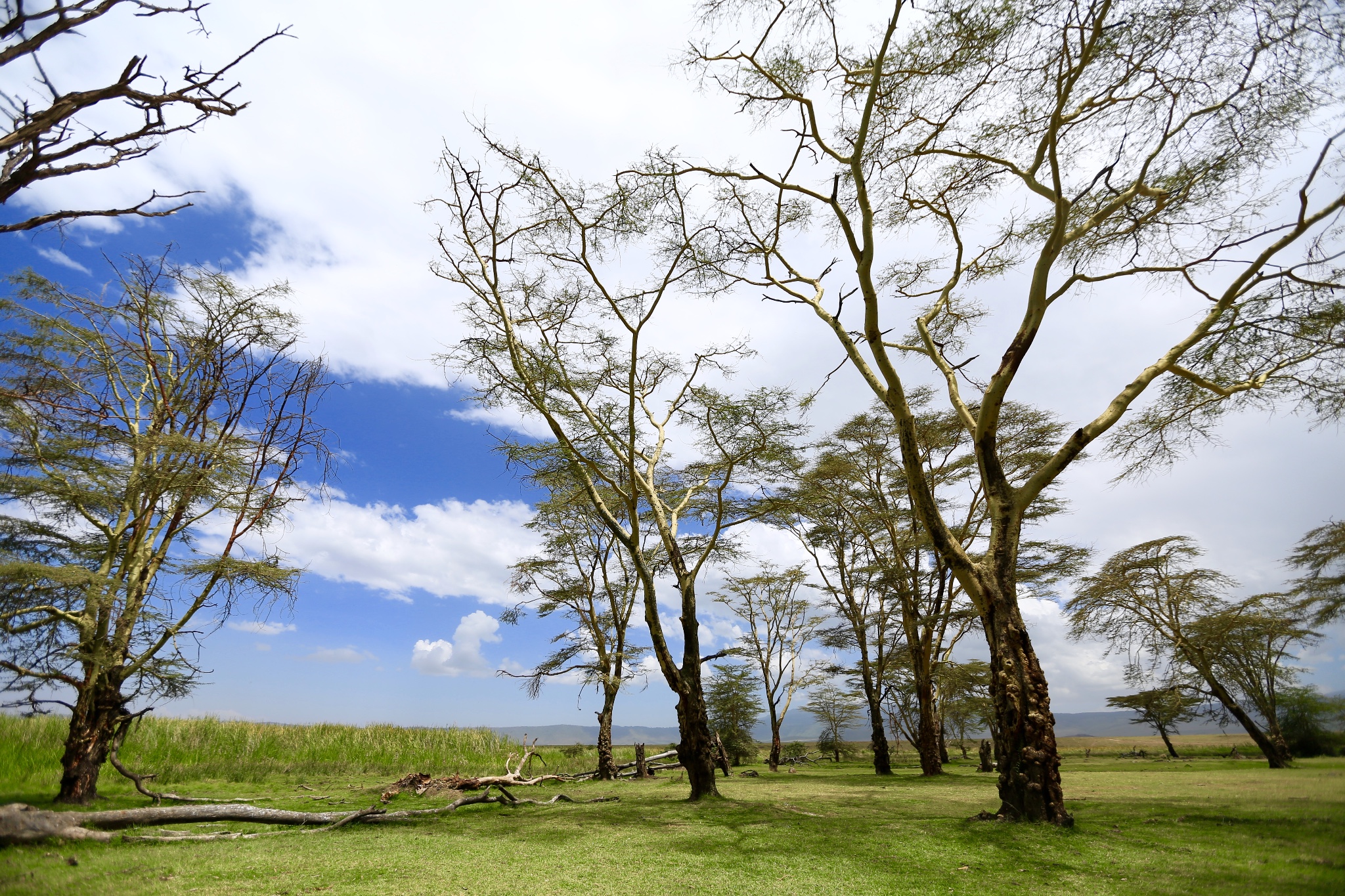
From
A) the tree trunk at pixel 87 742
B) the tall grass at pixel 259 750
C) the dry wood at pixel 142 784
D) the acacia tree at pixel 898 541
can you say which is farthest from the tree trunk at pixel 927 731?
the tree trunk at pixel 87 742

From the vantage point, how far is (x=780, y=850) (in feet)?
13.3

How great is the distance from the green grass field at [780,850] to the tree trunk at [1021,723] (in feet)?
0.97

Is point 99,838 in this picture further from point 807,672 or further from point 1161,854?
point 807,672

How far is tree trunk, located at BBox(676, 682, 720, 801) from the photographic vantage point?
668 centimetres

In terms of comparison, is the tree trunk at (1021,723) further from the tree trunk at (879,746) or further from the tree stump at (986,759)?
the tree stump at (986,759)

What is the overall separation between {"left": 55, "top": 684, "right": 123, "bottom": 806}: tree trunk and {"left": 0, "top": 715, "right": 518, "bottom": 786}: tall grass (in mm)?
1992

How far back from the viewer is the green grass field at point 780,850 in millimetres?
1889

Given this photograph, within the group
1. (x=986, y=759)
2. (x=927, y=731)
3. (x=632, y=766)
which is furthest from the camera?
(x=986, y=759)

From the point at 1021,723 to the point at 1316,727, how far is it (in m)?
4.17

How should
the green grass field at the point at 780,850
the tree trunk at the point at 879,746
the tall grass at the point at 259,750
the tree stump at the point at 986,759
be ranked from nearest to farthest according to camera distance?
1. the green grass field at the point at 780,850
2. the tall grass at the point at 259,750
3. the tree trunk at the point at 879,746
4. the tree stump at the point at 986,759

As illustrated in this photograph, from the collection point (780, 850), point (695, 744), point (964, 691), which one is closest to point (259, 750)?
point (695, 744)

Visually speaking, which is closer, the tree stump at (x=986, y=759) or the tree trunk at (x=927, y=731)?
the tree trunk at (x=927, y=731)

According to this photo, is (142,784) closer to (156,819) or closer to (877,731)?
(156,819)

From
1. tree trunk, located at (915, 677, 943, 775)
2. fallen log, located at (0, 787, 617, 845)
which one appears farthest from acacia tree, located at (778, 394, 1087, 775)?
fallen log, located at (0, 787, 617, 845)
